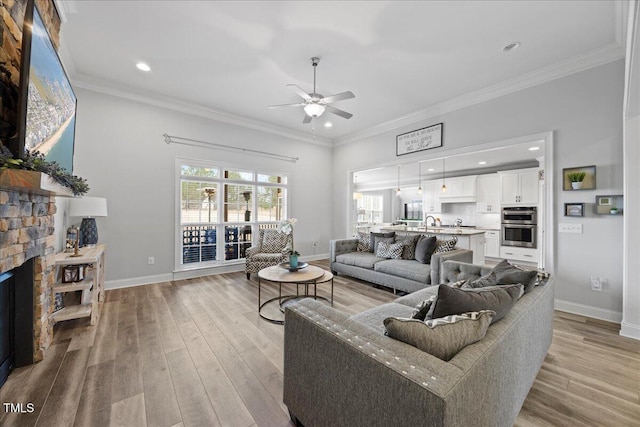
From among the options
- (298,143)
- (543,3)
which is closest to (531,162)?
(543,3)

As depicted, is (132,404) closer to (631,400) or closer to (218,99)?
(631,400)

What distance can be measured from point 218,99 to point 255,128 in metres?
1.09

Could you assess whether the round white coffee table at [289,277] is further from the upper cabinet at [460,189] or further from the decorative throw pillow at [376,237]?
the upper cabinet at [460,189]

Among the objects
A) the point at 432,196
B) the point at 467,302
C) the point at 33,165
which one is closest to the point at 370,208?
the point at 432,196

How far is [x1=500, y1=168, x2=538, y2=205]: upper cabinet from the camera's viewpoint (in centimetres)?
645

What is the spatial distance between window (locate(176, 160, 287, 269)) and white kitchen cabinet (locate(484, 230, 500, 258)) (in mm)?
5846

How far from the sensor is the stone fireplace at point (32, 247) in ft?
5.30

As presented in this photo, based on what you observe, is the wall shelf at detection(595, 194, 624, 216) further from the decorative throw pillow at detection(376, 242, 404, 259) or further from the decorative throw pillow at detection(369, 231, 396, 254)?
the decorative throw pillow at detection(369, 231, 396, 254)

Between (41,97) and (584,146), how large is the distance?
5221 millimetres

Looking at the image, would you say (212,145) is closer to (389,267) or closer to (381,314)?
(389,267)

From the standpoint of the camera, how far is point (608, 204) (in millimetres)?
2949

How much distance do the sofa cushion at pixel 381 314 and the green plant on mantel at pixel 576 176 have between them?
2.81 metres

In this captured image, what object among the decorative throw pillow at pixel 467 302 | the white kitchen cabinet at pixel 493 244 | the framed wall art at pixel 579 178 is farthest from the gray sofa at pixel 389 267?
the white kitchen cabinet at pixel 493 244

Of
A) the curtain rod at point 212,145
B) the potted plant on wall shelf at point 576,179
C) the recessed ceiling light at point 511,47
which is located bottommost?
the potted plant on wall shelf at point 576,179
